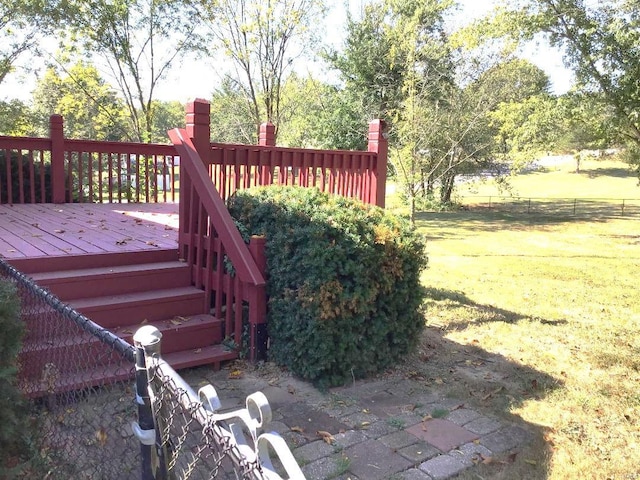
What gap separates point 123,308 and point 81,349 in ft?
2.03

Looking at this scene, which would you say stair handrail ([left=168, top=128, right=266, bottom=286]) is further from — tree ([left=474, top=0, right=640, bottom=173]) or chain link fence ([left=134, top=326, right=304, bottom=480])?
tree ([left=474, top=0, right=640, bottom=173])

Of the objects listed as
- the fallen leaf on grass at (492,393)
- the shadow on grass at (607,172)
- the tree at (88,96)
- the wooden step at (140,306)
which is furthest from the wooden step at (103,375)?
the shadow on grass at (607,172)

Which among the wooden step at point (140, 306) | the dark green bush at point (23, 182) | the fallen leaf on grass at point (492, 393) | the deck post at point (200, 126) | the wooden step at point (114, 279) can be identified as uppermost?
the deck post at point (200, 126)

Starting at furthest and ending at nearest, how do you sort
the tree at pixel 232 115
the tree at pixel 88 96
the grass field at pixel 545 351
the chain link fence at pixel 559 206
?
the chain link fence at pixel 559 206 → the tree at pixel 232 115 → the tree at pixel 88 96 → the grass field at pixel 545 351

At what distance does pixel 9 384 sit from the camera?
2.01 metres

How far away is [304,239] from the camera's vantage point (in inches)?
137

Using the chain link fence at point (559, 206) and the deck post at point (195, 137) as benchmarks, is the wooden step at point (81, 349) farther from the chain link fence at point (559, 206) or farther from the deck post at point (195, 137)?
the chain link fence at point (559, 206)

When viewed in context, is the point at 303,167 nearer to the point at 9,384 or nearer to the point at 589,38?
the point at 9,384

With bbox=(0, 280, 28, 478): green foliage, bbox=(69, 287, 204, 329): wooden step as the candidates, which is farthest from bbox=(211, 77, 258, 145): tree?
bbox=(0, 280, 28, 478): green foliage

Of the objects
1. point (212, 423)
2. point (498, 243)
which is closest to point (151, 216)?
point (212, 423)

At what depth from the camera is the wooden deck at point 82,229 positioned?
13.4 feet

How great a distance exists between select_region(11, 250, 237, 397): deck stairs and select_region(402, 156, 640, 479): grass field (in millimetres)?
1601

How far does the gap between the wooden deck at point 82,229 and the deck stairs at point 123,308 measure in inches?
4.7

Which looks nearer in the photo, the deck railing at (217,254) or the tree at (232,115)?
the deck railing at (217,254)
